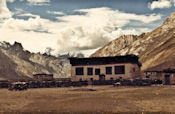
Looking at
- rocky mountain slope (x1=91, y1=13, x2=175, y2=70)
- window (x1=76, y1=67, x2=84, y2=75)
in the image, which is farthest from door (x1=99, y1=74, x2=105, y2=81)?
rocky mountain slope (x1=91, y1=13, x2=175, y2=70)

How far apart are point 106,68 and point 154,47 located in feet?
265

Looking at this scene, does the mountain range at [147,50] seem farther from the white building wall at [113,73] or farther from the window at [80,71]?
the window at [80,71]

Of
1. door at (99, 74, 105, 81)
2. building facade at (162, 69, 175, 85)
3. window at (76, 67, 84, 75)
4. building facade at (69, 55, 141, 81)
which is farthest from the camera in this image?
window at (76, 67, 84, 75)

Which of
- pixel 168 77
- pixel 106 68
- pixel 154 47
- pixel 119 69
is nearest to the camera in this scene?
pixel 168 77

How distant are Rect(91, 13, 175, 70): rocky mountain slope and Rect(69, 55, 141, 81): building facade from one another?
3979cm

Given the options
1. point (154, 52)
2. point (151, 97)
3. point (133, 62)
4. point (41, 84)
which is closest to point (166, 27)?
point (154, 52)

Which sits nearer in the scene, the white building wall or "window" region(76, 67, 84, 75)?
the white building wall

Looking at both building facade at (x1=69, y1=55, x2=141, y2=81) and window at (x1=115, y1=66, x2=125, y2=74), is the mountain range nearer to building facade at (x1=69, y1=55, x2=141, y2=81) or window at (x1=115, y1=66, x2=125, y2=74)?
building facade at (x1=69, y1=55, x2=141, y2=81)

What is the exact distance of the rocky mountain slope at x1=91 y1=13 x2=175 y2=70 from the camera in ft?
358

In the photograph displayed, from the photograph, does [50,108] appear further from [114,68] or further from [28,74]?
[28,74]

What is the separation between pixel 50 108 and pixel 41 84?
31.3m

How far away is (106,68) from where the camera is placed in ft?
209

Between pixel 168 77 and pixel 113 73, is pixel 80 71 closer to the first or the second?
pixel 113 73

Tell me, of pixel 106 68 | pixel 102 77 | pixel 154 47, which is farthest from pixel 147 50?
pixel 102 77
